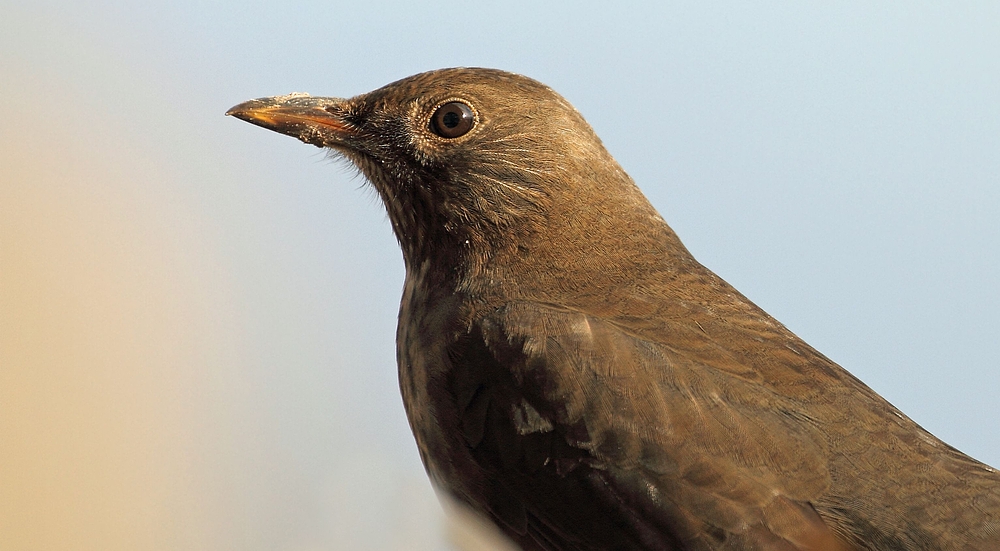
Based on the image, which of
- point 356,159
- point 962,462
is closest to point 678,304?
point 962,462

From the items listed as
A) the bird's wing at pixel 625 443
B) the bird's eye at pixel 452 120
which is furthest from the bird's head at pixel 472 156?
the bird's wing at pixel 625 443

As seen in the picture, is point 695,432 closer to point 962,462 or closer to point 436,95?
point 962,462

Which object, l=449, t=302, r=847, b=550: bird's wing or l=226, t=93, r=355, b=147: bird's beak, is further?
l=226, t=93, r=355, b=147: bird's beak

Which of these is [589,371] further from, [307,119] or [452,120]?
[307,119]

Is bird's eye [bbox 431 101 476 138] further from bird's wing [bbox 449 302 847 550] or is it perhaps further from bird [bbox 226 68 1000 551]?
bird's wing [bbox 449 302 847 550]

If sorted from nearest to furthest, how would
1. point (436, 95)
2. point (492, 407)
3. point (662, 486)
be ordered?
point (662, 486), point (492, 407), point (436, 95)

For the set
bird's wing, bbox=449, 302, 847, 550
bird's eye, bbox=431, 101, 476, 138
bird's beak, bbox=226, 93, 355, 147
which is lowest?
bird's wing, bbox=449, 302, 847, 550

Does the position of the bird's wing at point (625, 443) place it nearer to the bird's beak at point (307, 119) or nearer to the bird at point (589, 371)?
the bird at point (589, 371)

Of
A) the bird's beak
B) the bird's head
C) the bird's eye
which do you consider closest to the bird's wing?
the bird's head
